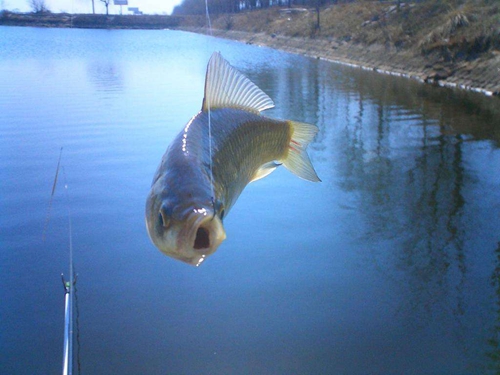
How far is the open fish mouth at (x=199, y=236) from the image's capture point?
2.91 ft

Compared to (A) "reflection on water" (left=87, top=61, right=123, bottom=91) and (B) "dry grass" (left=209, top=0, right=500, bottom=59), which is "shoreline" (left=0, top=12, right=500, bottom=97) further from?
→ (A) "reflection on water" (left=87, top=61, right=123, bottom=91)

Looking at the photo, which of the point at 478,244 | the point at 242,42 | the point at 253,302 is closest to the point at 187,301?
the point at 253,302

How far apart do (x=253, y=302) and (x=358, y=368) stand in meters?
2.12

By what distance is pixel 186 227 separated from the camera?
2.96ft

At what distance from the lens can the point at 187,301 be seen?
381 inches

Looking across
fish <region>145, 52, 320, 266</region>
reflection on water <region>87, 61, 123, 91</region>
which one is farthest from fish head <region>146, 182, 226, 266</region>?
reflection on water <region>87, 61, 123, 91</region>

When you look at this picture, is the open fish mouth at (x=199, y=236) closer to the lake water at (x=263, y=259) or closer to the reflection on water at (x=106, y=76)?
the lake water at (x=263, y=259)

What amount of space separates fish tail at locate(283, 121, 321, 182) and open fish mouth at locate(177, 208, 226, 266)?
2.29 ft

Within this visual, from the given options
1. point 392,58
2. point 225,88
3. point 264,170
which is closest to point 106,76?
point 392,58

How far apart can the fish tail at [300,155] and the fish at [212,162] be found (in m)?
0.03

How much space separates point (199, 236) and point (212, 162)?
0.19 meters

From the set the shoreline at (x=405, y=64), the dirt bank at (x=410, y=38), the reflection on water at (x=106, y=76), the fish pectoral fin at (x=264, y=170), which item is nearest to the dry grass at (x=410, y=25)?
the dirt bank at (x=410, y=38)

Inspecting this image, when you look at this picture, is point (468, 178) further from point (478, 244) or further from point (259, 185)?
point (259, 185)

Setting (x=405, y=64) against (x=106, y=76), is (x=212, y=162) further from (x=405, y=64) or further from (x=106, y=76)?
(x=405, y=64)
